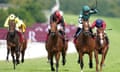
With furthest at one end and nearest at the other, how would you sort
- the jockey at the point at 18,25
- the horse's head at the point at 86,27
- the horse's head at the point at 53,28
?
1. the jockey at the point at 18,25
2. the horse's head at the point at 86,27
3. the horse's head at the point at 53,28

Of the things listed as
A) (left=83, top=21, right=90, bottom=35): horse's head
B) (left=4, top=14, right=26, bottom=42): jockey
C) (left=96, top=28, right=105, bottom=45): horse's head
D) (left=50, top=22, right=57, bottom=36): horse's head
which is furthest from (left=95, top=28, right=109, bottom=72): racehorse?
(left=4, top=14, right=26, bottom=42): jockey

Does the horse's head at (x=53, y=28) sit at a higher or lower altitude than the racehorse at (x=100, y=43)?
higher

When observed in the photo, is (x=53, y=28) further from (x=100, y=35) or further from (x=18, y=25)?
(x=18, y=25)

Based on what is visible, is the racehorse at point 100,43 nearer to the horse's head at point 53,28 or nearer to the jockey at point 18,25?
the horse's head at point 53,28

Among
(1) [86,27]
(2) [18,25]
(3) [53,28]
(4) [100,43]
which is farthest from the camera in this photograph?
(2) [18,25]

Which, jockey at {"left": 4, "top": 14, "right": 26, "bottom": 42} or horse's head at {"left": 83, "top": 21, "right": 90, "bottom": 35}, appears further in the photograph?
jockey at {"left": 4, "top": 14, "right": 26, "bottom": 42}

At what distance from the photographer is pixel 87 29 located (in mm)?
22578

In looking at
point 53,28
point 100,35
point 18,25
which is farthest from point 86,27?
point 18,25

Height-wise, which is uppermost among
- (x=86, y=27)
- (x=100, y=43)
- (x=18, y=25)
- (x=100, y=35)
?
(x=86, y=27)

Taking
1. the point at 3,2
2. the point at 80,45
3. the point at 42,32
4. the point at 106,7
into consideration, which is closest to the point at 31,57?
the point at 42,32

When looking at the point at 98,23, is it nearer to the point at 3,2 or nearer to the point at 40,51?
the point at 40,51

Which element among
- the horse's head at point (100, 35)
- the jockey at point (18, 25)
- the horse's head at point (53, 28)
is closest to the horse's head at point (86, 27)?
the horse's head at point (100, 35)

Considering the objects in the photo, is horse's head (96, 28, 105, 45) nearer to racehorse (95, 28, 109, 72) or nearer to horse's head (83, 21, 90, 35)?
racehorse (95, 28, 109, 72)

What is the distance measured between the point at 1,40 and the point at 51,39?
14.3 meters
